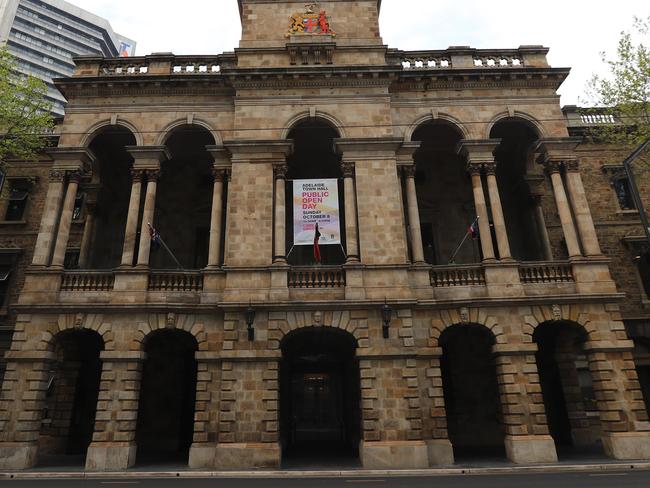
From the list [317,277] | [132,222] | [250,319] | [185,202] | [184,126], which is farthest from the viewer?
[185,202]

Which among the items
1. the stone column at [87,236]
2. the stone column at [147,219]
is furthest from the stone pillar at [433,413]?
the stone column at [87,236]

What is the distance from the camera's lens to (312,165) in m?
22.8

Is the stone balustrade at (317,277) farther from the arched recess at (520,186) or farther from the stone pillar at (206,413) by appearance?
the arched recess at (520,186)

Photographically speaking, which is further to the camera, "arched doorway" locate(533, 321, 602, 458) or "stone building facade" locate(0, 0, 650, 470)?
"arched doorway" locate(533, 321, 602, 458)

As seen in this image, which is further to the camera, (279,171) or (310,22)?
(310,22)

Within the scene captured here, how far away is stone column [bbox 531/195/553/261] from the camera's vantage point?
67.8 feet

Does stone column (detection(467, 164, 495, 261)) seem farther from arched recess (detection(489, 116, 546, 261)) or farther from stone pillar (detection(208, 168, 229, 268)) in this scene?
stone pillar (detection(208, 168, 229, 268))

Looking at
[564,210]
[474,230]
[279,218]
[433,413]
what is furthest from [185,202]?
[564,210]

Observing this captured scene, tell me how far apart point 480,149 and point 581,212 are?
5100 millimetres

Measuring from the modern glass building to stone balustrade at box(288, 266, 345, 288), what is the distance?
72.1 meters

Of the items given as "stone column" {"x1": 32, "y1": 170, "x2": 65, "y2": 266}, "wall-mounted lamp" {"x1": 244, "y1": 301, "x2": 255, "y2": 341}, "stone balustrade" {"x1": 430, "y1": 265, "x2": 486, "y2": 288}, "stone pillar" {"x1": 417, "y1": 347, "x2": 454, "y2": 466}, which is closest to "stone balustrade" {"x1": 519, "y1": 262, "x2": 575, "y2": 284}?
"stone balustrade" {"x1": 430, "y1": 265, "x2": 486, "y2": 288}

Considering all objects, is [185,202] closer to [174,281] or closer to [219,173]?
[219,173]

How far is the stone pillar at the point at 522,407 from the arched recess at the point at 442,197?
6.11 meters

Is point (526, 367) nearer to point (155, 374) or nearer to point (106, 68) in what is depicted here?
point (155, 374)
